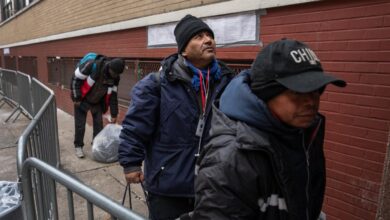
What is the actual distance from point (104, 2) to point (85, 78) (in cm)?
277

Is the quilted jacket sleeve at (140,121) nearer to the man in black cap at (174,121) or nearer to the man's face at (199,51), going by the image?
the man in black cap at (174,121)

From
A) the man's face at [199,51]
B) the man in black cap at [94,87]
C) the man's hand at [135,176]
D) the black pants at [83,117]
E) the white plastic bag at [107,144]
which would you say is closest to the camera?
the man's face at [199,51]

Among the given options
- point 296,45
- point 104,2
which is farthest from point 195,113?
point 104,2

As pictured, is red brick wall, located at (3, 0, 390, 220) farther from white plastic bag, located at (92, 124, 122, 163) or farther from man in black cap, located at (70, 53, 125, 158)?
white plastic bag, located at (92, 124, 122, 163)

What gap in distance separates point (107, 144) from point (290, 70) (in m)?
4.54

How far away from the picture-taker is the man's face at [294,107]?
1289 mm

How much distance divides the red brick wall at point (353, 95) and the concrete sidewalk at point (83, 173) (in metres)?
1.91

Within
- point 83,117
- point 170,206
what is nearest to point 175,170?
point 170,206

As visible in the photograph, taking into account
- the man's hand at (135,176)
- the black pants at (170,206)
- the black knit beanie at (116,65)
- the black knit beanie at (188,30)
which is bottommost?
the black pants at (170,206)

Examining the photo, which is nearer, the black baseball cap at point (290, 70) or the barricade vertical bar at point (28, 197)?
the black baseball cap at point (290, 70)

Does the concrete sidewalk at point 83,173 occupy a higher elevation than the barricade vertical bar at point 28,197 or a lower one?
lower

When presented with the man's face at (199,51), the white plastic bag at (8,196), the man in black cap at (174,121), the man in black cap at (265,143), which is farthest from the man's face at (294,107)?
the white plastic bag at (8,196)

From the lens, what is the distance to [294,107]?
1.29 metres

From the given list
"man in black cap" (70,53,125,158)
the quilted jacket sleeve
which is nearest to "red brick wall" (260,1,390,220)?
the quilted jacket sleeve
